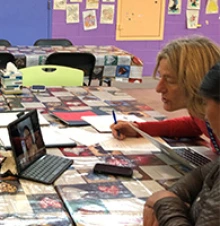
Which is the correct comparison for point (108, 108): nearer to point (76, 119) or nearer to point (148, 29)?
point (76, 119)

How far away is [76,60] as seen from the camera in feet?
11.9

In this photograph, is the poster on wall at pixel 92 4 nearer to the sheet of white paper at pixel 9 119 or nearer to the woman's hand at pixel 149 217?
the sheet of white paper at pixel 9 119

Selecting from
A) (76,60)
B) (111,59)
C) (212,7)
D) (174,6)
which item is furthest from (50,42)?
(212,7)

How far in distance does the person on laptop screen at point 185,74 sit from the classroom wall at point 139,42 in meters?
3.71

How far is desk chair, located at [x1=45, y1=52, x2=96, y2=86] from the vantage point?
3.55 m

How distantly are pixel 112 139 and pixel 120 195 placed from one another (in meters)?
0.52

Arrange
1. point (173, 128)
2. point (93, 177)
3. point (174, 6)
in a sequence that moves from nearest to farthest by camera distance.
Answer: point (93, 177)
point (173, 128)
point (174, 6)

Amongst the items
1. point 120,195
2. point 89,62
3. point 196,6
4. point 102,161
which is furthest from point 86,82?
point 196,6

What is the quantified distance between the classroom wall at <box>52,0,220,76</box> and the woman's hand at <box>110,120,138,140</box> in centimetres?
369

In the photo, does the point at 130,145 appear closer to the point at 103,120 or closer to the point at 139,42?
the point at 103,120

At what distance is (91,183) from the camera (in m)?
1.44

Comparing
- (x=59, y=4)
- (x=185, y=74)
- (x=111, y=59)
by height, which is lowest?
(x=111, y=59)

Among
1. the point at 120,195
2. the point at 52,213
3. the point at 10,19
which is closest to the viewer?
the point at 52,213

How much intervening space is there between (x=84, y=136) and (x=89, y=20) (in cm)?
390
